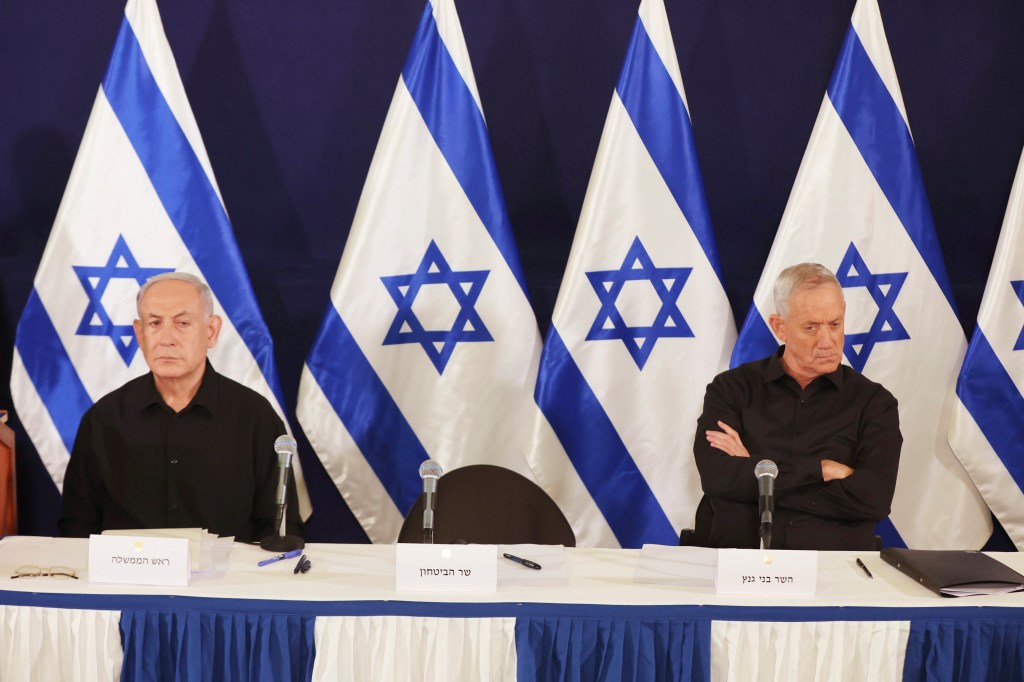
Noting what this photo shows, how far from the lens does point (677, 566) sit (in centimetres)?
306

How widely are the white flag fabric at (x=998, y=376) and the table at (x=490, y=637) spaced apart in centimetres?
189

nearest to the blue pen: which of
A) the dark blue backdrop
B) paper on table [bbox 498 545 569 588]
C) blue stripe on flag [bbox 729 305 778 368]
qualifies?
paper on table [bbox 498 545 569 588]

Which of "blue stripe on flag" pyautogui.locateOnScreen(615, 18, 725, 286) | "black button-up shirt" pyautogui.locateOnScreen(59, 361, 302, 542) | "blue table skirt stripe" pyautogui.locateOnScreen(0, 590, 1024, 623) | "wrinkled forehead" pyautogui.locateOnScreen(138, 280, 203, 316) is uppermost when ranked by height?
"blue stripe on flag" pyautogui.locateOnScreen(615, 18, 725, 286)

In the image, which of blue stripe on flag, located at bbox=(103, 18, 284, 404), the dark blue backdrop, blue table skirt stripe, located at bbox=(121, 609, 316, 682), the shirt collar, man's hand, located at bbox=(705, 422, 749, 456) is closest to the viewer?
blue table skirt stripe, located at bbox=(121, 609, 316, 682)

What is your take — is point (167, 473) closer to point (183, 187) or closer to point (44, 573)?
point (44, 573)

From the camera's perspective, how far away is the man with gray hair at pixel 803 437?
145 inches

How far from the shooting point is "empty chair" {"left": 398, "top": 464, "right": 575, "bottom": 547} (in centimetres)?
381

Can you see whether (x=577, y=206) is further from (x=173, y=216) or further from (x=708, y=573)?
(x=708, y=573)

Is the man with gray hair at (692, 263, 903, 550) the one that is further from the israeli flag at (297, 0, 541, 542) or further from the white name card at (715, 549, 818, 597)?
the israeli flag at (297, 0, 541, 542)

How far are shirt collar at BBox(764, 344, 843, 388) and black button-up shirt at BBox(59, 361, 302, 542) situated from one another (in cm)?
164

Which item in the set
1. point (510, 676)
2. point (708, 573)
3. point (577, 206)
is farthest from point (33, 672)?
point (577, 206)

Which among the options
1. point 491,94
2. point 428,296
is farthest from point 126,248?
point 491,94

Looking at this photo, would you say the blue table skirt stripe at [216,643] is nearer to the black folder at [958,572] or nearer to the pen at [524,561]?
the pen at [524,561]

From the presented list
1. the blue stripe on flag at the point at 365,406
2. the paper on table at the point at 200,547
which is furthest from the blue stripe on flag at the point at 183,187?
the paper on table at the point at 200,547
